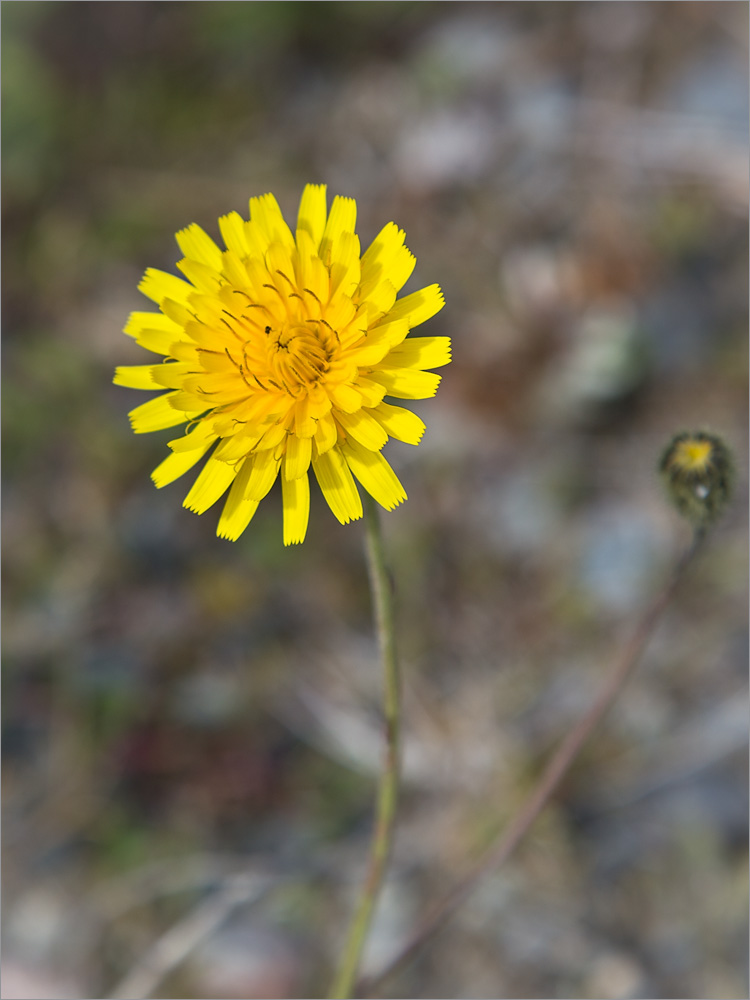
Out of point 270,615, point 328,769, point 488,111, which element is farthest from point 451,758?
point 488,111

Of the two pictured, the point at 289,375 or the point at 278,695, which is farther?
the point at 278,695

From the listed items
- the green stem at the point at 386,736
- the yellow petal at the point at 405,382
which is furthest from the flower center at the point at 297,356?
the green stem at the point at 386,736

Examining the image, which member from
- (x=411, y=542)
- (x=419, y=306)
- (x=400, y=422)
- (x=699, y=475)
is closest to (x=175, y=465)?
(x=400, y=422)

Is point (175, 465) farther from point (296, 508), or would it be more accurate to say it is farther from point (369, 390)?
point (369, 390)

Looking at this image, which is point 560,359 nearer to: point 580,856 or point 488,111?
point 488,111

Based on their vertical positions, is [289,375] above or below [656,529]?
below

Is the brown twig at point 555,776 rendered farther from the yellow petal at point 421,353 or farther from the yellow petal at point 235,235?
the yellow petal at point 235,235
